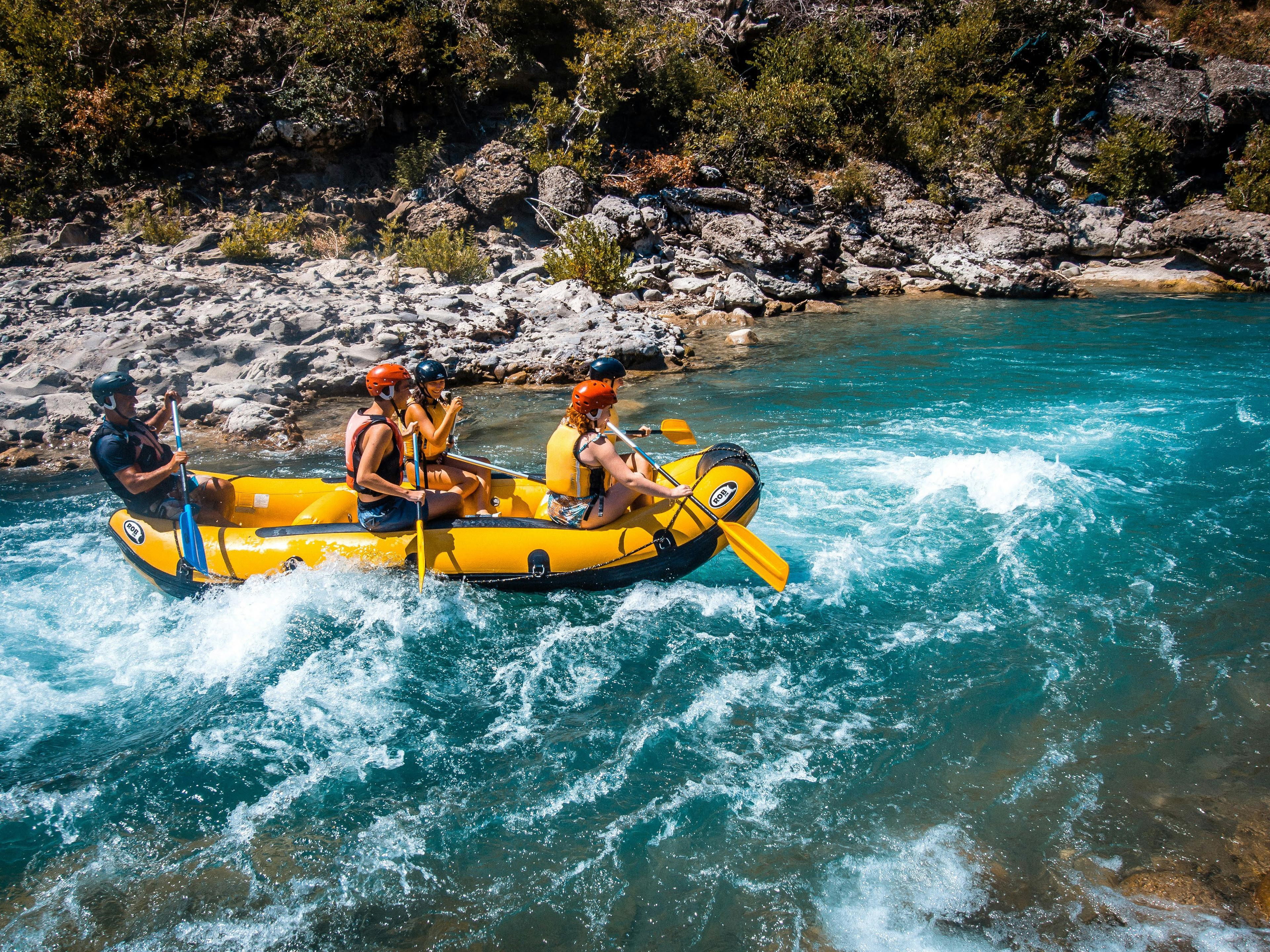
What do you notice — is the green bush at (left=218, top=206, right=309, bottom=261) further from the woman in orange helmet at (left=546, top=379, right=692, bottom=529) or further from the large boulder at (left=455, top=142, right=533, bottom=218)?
the woman in orange helmet at (left=546, top=379, right=692, bottom=529)

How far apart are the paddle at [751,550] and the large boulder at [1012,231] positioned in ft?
50.2

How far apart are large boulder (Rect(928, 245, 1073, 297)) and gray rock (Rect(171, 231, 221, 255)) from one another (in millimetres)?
15208

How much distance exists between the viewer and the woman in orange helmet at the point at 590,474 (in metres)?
4.72

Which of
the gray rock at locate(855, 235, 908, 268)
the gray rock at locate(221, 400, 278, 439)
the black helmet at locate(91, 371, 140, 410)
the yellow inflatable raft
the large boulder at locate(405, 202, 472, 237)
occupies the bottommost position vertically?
the gray rock at locate(221, 400, 278, 439)

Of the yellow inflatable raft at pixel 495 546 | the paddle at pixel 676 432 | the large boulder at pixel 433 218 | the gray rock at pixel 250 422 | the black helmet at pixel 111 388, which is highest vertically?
the large boulder at pixel 433 218

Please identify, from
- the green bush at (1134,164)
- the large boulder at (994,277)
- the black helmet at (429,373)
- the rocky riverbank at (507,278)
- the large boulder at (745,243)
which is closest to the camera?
the black helmet at (429,373)

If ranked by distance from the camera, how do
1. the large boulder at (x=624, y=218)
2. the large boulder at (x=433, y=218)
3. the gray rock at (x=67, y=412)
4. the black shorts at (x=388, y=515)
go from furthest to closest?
the large boulder at (x=624, y=218)
the large boulder at (x=433, y=218)
the gray rock at (x=67, y=412)
the black shorts at (x=388, y=515)

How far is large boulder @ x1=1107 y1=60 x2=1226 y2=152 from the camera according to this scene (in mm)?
19875

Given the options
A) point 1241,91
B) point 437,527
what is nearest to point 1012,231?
point 1241,91

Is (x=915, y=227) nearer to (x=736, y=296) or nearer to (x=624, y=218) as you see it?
(x=736, y=296)

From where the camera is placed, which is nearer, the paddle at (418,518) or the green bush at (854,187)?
the paddle at (418,518)

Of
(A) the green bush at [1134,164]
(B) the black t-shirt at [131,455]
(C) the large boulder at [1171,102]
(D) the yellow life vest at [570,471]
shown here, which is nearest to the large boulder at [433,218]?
(B) the black t-shirt at [131,455]

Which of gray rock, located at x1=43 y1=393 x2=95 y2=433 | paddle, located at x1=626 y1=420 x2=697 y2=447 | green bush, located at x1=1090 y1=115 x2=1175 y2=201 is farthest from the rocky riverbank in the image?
paddle, located at x1=626 y1=420 x2=697 y2=447

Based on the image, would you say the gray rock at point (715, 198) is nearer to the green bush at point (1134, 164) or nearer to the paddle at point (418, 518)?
the green bush at point (1134, 164)
